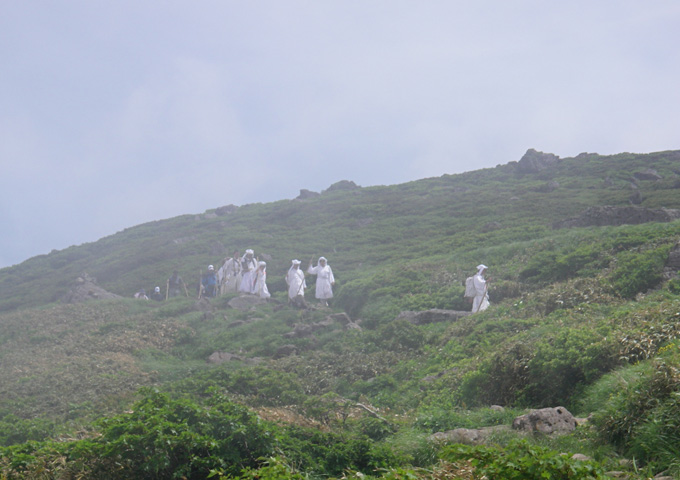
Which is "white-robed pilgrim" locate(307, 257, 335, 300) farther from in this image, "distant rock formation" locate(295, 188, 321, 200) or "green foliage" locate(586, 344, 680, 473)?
"distant rock formation" locate(295, 188, 321, 200)

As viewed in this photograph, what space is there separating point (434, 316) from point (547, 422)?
1016 cm

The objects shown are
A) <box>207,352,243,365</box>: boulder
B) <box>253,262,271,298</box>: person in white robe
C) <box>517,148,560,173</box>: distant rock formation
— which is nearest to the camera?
<box>207,352,243,365</box>: boulder

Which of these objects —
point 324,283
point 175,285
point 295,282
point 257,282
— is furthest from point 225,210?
point 324,283

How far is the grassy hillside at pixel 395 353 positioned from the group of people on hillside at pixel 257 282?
836mm

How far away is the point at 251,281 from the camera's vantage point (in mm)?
27312

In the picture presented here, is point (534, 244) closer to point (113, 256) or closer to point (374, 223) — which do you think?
point (374, 223)

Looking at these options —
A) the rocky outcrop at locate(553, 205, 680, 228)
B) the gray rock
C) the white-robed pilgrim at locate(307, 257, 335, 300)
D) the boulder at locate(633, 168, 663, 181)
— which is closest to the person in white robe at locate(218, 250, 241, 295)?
the white-robed pilgrim at locate(307, 257, 335, 300)

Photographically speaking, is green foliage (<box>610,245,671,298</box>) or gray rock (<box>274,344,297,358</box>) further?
gray rock (<box>274,344,297,358</box>)

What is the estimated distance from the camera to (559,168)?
1969 inches

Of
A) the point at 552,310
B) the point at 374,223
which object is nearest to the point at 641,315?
the point at 552,310

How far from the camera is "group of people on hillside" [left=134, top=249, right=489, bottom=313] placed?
17.8 meters

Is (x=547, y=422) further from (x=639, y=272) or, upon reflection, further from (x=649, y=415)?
(x=639, y=272)

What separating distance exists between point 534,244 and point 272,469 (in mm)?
18751

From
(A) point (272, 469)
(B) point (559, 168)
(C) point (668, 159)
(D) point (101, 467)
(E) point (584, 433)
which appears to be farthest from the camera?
(B) point (559, 168)
